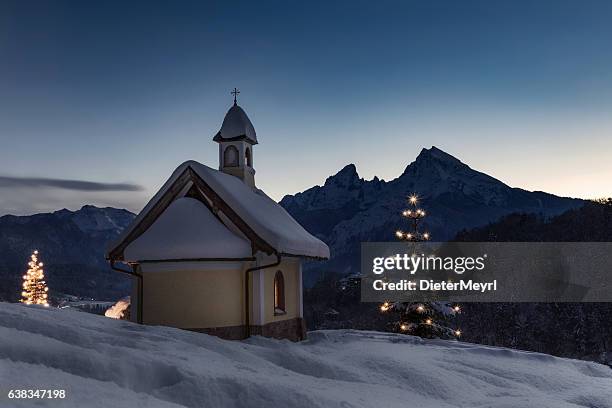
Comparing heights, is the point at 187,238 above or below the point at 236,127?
below

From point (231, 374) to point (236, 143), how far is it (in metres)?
12.3

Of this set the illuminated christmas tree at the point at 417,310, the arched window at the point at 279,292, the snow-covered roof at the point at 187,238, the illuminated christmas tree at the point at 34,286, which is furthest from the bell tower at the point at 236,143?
the illuminated christmas tree at the point at 34,286

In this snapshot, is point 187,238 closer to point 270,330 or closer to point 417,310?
point 270,330

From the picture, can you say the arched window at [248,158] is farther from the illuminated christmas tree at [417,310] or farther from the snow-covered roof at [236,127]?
the illuminated christmas tree at [417,310]

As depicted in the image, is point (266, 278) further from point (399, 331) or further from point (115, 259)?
point (399, 331)

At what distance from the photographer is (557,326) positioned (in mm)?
62125

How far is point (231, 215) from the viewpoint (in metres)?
15.4

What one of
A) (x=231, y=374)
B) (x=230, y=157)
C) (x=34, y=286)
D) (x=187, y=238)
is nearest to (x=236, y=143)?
(x=230, y=157)

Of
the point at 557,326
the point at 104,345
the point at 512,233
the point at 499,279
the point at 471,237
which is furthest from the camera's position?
the point at 471,237


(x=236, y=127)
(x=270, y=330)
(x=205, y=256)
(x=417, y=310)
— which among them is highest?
(x=236, y=127)

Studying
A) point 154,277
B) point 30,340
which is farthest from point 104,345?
point 154,277

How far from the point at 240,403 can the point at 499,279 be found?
77.9 metres

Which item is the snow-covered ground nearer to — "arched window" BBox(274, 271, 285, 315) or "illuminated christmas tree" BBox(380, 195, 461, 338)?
"arched window" BBox(274, 271, 285, 315)

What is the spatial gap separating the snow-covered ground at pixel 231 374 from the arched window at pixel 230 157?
291 inches
